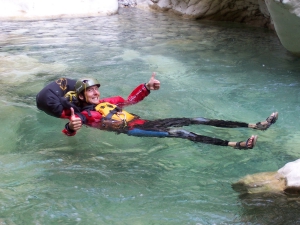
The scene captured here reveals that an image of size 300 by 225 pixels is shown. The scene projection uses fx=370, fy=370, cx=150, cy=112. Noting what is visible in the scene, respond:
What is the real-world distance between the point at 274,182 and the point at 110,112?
77.8 inches

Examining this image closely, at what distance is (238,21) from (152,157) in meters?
11.2

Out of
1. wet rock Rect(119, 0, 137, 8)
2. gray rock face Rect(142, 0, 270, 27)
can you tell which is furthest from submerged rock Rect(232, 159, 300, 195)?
wet rock Rect(119, 0, 137, 8)

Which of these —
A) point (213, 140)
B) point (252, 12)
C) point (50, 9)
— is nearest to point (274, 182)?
point (213, 140)

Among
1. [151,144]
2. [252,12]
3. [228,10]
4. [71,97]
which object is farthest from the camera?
[228,10]

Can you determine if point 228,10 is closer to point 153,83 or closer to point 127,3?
point 153,83

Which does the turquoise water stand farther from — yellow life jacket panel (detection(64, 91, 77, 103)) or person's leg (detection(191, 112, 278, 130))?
yellow life jacket panel (detection(64, 91, 77, 103))

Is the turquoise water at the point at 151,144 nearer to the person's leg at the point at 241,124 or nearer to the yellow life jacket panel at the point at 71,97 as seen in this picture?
the person's leg at the point at 241,124

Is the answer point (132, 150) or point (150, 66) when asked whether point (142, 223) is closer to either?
point (132, 150)

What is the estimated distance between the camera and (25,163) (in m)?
4.03

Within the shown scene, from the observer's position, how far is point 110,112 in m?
4.33

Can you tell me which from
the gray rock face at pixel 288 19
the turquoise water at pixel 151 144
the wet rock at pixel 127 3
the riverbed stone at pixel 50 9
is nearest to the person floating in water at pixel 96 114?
the turquoise water at pixel 151 144

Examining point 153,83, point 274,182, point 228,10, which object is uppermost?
point 228,10

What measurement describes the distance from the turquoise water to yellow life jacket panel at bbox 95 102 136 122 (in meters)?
0.39

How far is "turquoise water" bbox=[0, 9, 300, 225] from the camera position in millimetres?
3184
